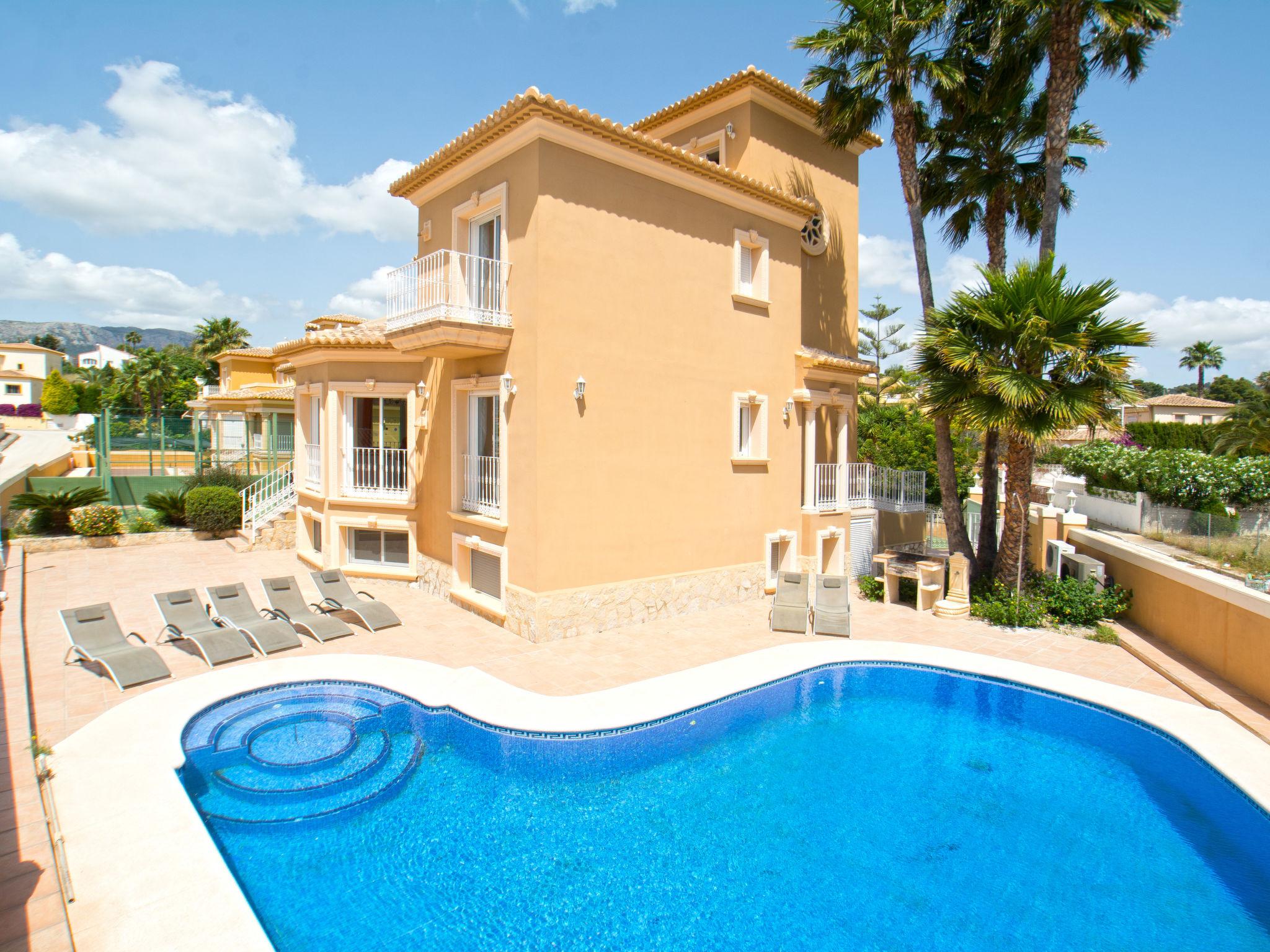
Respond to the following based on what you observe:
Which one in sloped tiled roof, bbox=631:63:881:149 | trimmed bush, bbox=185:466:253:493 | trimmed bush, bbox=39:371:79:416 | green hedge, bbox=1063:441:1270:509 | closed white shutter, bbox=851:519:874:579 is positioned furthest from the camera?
trimmed bush, bbox=39:371:79:416

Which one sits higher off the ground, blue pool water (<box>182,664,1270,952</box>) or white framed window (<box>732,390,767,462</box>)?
white framed window (<box>732,390,767,462</box>)

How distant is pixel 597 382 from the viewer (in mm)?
12750

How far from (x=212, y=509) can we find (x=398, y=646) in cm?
1259

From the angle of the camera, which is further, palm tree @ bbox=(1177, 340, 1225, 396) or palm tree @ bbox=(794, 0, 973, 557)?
palm tree @ bbox=(1177, 340, 1225, 396)

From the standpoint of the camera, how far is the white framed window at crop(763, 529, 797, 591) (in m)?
16.3

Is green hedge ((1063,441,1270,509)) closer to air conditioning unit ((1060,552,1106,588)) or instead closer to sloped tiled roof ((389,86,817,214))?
air conditioning unit ((1060,552,1106,588))

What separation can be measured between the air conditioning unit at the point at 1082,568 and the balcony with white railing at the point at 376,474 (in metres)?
16.5

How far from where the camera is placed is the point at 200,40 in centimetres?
1341

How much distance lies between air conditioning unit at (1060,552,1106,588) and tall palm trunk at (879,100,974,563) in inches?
87.8

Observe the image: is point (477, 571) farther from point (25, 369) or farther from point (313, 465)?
point (25, 369)

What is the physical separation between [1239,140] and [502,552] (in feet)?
67.9

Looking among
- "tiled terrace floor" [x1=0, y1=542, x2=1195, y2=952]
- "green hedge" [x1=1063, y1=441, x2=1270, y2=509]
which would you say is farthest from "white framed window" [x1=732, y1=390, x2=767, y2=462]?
"green hedge" [x1=1063, y1=441, x2=1270, y2=509]

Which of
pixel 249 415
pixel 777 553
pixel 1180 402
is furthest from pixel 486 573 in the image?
pixel 1180 402

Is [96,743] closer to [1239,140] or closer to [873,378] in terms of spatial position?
[1239,140]
